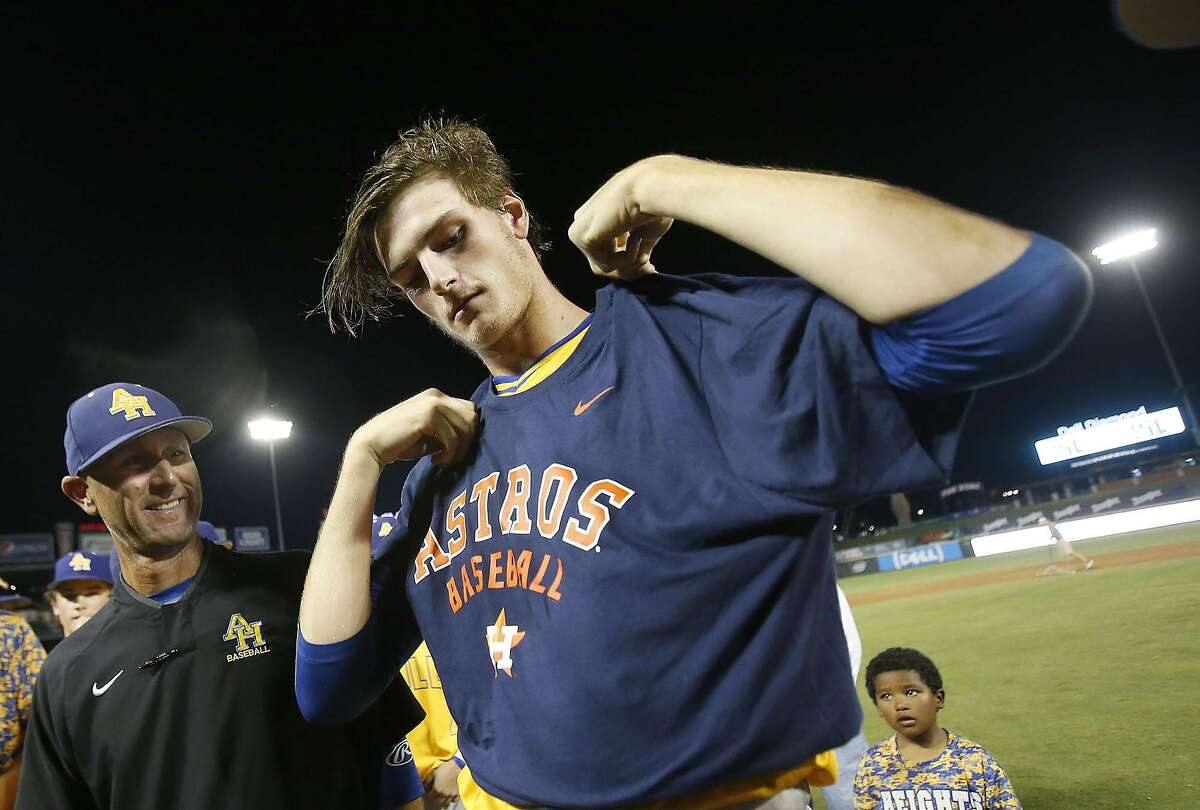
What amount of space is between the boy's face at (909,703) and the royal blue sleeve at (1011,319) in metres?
3.65

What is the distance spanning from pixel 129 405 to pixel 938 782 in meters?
4.12

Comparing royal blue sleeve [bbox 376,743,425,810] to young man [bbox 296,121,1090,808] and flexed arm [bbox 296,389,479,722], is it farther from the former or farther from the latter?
young man [bbox 296,121,1090,808]

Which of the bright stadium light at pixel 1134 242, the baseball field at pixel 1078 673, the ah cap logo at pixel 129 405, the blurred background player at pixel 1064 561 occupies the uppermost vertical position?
the bright stadium light at pixel 1134 242

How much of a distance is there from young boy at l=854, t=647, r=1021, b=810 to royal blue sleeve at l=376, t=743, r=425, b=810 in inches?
103

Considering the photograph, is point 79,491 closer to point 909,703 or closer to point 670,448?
point 670,448

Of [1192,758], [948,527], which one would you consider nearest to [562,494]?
[1192,758]

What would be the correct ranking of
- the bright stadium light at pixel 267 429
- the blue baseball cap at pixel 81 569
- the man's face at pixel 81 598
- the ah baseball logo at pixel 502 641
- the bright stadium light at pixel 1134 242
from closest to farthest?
the ah baseball logo at pixel 502 641 < the blue baseball cap at pixel 81 569 < the man's face at pixel 81 598 < the bright stadium light at pixel 267 429 < the bright stadium light at pixel 1134 242

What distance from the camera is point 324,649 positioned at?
5.02 ft

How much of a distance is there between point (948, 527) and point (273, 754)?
1188 inches

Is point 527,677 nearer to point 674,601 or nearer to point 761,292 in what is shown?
point 674,601

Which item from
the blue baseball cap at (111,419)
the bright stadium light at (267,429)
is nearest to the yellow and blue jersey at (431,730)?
the blue baseball cap at (111,419)

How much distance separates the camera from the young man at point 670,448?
3.05 feet

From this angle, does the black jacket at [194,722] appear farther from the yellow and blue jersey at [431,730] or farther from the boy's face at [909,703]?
the boy's face at [909,703]

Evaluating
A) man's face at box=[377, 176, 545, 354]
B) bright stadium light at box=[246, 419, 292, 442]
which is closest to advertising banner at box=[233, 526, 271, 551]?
bright stadium light at box=[246, 419, 292, 442]
